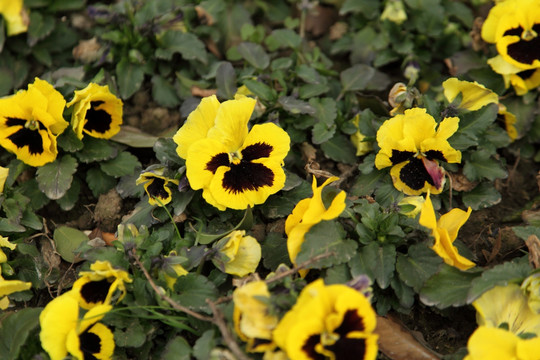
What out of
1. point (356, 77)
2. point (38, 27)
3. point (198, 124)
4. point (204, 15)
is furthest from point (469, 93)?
point (38, 27)

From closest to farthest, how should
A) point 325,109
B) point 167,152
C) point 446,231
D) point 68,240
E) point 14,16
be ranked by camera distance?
1. point 446,231
2. point 167,152
3. point 68,240
4. point 325,109
5. point 14,16

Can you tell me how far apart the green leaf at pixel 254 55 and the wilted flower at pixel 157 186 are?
973 millimetres

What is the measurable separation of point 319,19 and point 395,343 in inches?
93.2

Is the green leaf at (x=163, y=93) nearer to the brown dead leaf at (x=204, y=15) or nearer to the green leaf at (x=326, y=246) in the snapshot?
the brown dead leaf at (x=204, y=15)

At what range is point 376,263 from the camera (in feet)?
7.93

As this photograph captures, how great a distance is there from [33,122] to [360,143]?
1560 mm

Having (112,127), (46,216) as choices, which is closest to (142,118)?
(112,127)

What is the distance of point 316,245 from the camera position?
7.82 feet

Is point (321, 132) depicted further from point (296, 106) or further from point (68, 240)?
A: point (68, 240)

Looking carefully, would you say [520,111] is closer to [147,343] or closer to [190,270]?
[190,270]

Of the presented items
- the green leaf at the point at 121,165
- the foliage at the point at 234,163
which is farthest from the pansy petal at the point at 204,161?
the green leaf at the point at 121,165

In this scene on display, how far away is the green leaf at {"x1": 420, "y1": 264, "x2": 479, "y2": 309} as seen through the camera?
2.34 metres

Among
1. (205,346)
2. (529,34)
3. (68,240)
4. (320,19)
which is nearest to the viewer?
(205,346)

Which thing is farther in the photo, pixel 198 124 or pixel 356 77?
pixel 356 77
